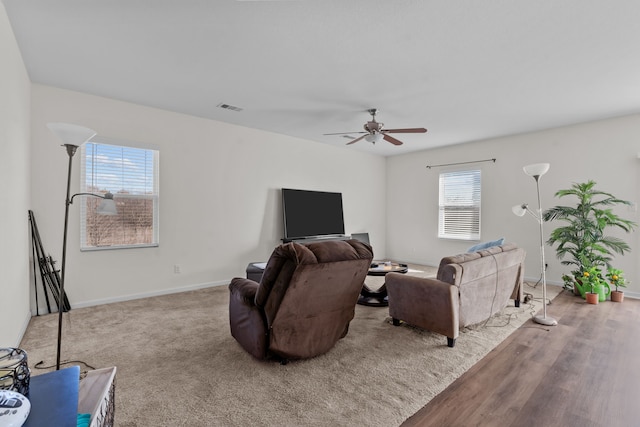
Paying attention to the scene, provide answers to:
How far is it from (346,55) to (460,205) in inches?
181

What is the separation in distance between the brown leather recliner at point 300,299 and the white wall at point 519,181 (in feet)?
14.7

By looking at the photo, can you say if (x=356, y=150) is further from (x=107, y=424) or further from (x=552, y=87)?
(x=107, y=424)

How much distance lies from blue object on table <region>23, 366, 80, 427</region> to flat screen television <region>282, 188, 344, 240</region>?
14.5ft

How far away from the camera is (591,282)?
14.0 ft

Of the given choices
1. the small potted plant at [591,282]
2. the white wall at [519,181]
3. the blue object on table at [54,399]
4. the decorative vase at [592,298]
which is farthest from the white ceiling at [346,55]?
the decorative vase at [592,298]

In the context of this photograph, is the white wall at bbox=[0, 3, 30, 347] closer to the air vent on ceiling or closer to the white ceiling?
the white ceiling

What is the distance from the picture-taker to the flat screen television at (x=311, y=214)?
5668 millimetres

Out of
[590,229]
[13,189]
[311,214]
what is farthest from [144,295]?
[590,229]

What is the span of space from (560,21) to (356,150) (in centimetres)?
479

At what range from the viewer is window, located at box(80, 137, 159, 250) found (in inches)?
155

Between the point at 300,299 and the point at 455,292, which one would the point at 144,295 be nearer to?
the point at 300,299

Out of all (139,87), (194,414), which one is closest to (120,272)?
(139,87)

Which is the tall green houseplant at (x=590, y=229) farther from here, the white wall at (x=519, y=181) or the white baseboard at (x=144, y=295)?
the white baseboard at (x=144, y=295)

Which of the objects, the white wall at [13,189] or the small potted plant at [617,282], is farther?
the small potted plant at [617,282]
